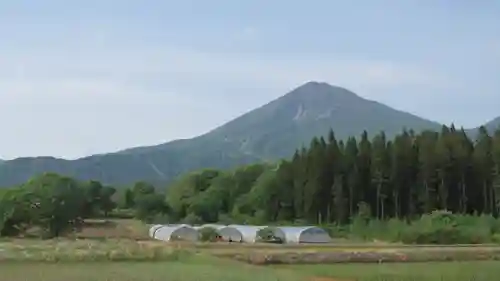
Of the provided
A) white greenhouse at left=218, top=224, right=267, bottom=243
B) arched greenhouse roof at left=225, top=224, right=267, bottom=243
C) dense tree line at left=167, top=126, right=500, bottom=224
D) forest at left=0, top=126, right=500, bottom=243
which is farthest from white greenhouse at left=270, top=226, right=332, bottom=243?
dense tree line at left=167, top=126, right=500, bottom=224

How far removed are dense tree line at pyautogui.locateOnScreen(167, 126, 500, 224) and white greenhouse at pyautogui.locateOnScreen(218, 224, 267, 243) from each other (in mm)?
12790

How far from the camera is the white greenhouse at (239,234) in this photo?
165 ft

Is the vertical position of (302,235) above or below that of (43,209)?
below

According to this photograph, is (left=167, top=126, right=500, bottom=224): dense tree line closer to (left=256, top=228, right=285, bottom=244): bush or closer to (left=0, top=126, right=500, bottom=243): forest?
(left=0, top=126, right=500, bottom=243): forest

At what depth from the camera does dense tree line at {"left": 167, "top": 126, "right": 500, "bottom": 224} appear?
60.1m

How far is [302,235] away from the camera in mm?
48156

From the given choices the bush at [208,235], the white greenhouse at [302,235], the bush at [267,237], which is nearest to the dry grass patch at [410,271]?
the white greenhouse at [302,235]

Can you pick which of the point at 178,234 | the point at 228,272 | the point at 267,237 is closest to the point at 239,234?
the point at 267,237

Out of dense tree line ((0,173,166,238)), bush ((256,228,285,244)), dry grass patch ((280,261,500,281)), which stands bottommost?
dry grass patch ((280,261,500,281))

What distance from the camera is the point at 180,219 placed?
7944 cm

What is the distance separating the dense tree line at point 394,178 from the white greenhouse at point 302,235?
12546 mm

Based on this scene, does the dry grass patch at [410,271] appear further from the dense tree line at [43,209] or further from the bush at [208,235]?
the dense tree line at [43,209]

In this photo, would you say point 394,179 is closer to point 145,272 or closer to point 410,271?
point 410,271

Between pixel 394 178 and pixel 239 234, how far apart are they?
16.4 meters
